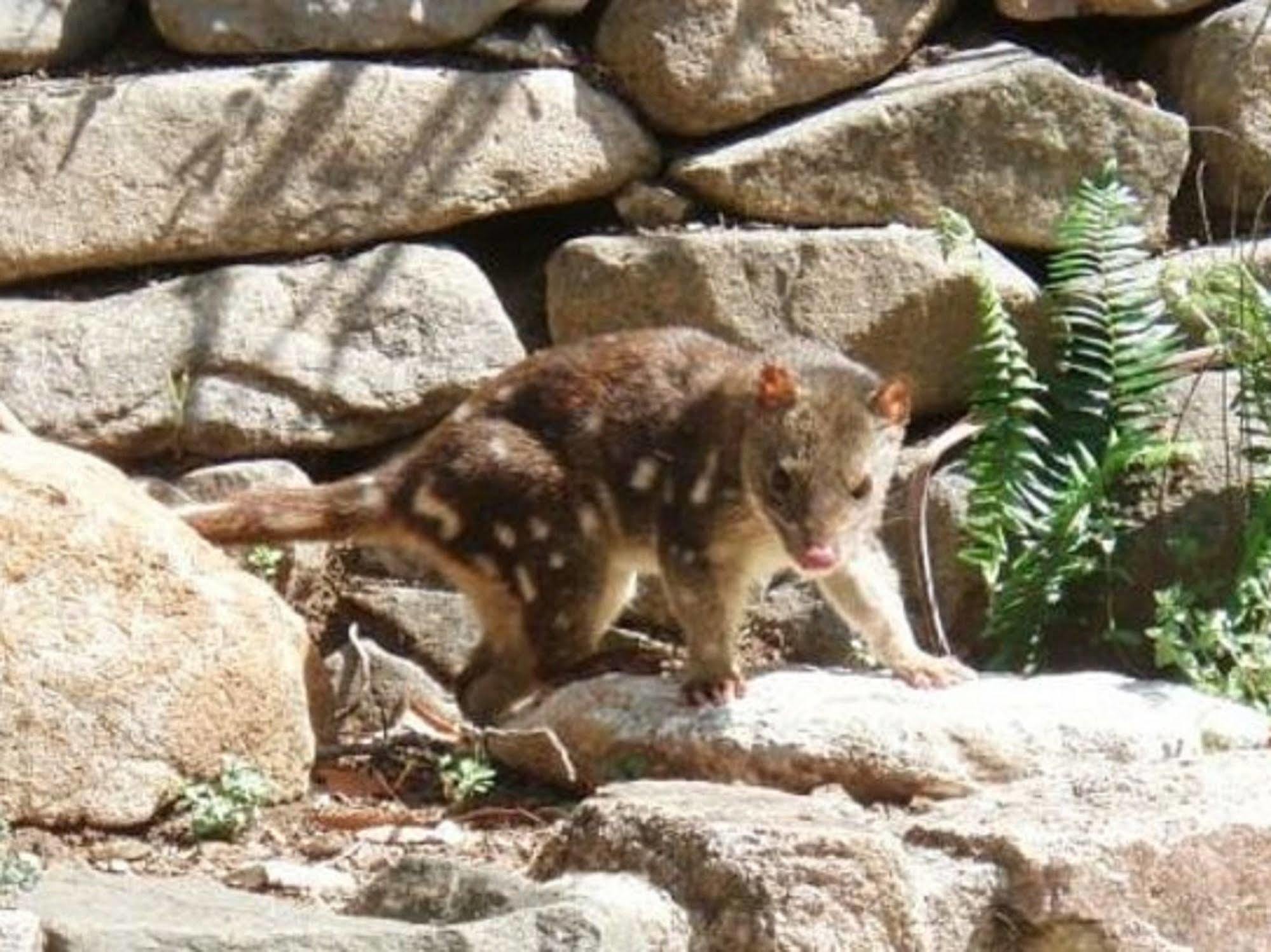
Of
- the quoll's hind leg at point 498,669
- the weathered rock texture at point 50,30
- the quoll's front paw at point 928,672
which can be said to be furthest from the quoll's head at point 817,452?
the weathered rock texture at point 50,30

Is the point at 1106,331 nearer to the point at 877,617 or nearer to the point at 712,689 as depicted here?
the point at 877,617

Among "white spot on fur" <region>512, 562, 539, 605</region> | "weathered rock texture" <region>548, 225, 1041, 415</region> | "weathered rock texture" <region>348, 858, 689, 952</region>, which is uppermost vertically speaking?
"weathered rock texture" <region>548, 225, 1041, 415</region>

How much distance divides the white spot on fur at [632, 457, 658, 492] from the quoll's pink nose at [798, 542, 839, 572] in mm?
493

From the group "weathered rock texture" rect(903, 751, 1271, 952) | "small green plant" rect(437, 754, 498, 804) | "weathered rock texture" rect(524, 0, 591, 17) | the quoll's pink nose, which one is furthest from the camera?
"weathered rock texture" rect(524, 0, 591, 17)

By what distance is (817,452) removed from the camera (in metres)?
7.96

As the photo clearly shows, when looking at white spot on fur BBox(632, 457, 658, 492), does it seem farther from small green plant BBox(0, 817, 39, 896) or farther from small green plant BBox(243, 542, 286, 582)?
small green plant BBox(0, 817, 39, 896)

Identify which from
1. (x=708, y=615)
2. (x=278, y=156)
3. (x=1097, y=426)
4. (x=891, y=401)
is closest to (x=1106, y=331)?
(x=1097, y=426)

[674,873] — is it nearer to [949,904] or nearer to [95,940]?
[949,904]

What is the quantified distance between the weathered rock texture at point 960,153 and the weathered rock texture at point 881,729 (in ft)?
5.41

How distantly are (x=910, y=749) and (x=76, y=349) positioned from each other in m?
2.60

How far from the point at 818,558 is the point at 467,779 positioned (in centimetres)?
102

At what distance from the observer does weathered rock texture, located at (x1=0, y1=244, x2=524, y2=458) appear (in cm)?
850

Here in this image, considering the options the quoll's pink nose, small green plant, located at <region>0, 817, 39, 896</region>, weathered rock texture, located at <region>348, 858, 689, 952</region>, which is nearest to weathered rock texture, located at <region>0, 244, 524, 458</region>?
the quoll's pink nose

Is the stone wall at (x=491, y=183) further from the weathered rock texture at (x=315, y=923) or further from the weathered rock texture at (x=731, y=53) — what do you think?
the weathered rock texture at (x=315, y=923)
